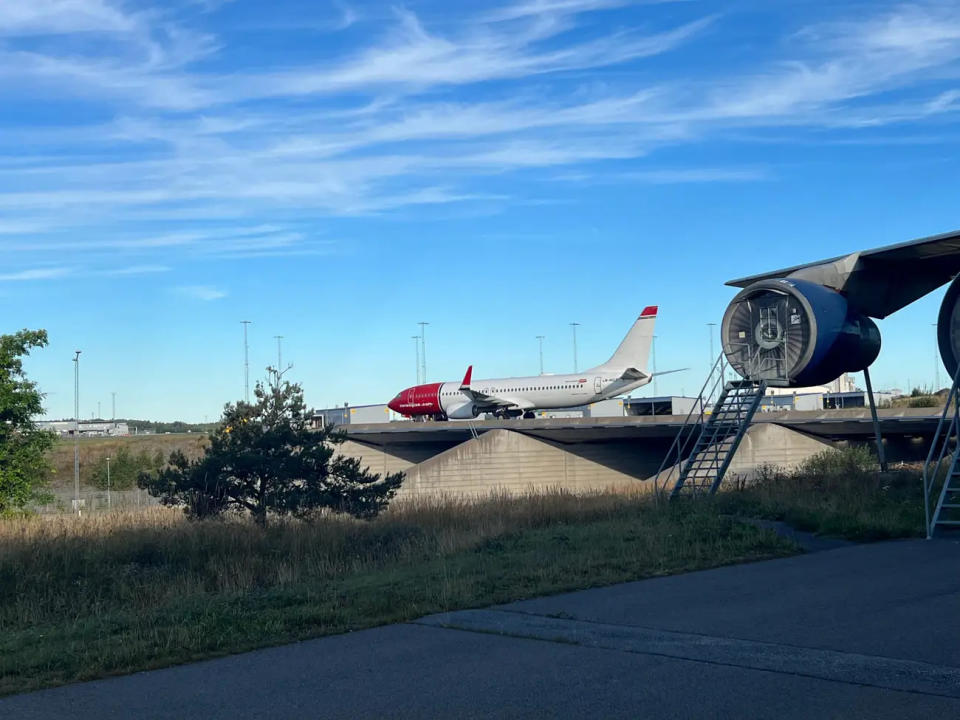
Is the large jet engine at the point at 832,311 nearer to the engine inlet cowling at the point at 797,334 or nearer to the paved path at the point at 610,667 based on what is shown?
the engine inlet cowling at the point at 797,334

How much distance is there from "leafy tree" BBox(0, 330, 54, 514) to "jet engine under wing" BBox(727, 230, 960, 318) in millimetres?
21396

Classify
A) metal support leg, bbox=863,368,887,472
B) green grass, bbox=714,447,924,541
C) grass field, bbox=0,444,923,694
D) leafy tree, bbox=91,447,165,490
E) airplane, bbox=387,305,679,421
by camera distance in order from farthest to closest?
A: leafy tree, bbox=91,447,165,490
airplane, bbox=387,305,679,421
metal support leg, bbox=863,368,887,472
green grass, bbox=714,447,924,541
grass field, bbox=0,444,923,694

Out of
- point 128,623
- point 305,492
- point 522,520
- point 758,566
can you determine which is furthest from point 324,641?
point 305,492

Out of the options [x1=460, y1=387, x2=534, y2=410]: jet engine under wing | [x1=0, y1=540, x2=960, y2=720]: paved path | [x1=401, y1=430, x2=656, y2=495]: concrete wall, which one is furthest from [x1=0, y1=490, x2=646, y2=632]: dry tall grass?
[x1=460, y1=387, x2=534, y2=410]: jet engine under wing

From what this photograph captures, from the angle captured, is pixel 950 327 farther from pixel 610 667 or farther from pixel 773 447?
pixel 773 447

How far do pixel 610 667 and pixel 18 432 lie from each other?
26.5m

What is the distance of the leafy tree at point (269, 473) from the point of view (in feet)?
73.0

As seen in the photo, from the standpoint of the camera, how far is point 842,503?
18.5 meters

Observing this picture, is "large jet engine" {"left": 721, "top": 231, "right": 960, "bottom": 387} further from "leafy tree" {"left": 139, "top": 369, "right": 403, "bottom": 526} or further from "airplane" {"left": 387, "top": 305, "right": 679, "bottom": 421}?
"airplane" {"left": 387, "top": 305, "right": 679, "bottom": 421}

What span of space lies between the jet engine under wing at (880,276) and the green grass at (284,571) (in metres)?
8.07

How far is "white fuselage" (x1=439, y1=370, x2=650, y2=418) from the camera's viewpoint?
6625 centimetres

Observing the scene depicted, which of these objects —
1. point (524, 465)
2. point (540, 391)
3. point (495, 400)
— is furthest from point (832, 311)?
point (495, 400)

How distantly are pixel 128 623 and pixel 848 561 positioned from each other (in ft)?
28.4

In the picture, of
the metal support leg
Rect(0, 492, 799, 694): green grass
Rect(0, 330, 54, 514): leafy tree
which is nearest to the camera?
Rect(0, 492, 799, 694): green grass
